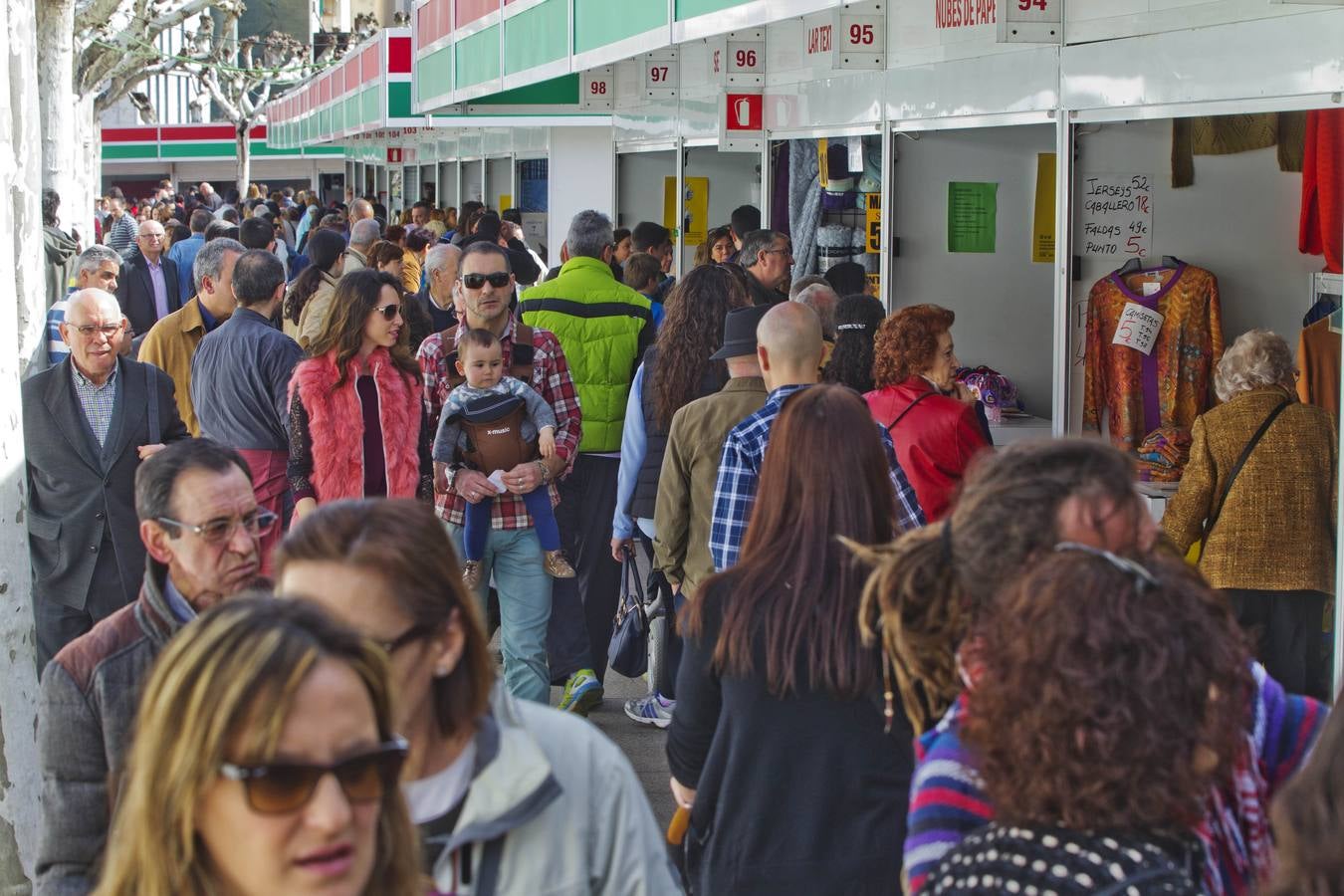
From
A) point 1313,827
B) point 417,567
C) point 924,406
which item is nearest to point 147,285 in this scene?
point 924,406

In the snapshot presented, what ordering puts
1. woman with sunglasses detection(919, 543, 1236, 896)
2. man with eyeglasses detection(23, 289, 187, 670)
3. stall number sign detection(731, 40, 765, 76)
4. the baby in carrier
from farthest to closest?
stall number sign detection(731, 40, 765, 76)
the baby in carrier
man with eyeglasses detection(23, 289, 187, 670)
woman with sunglasses detection(919, 543, 1236, 896)

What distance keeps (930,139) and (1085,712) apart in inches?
289

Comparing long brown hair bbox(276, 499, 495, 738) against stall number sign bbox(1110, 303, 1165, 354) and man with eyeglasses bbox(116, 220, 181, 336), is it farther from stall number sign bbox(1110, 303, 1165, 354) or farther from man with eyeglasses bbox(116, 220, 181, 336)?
man with eyeglasses bbox(116, 220, 181, 336)

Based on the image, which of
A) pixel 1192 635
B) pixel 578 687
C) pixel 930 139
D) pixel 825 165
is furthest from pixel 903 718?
pixel 825 165

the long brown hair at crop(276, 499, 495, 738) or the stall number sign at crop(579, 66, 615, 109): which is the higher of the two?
the stall number sign at crop(579, 66, 615, 109)

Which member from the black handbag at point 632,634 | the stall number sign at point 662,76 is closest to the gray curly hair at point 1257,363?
the black handbag at point 632,634

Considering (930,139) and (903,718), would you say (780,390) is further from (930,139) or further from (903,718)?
(930,139)

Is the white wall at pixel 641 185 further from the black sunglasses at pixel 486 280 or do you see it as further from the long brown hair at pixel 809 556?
the long brown hair at pixel 809 556

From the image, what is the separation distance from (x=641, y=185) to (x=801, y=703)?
40.7 ft

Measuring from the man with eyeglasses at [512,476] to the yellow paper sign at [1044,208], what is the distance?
3.75 metres

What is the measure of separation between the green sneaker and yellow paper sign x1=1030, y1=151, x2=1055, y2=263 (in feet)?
12.6

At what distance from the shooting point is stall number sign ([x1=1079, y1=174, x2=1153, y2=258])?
24.7 ft

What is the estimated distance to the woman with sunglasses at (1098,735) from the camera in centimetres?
207

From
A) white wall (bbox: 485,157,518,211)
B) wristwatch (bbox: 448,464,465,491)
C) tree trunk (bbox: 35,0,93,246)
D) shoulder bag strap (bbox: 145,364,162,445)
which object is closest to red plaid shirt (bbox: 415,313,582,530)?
wristwatch (bbox: 448,464,465,491)
